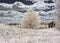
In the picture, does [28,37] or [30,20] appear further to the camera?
[30,20]

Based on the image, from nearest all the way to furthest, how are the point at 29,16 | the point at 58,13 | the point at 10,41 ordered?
the point at 10,41
the point at 58,13
the point at 29,16

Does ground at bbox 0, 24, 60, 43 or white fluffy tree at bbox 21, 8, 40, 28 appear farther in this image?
white fluffy tree at bbox 21, 8, 40, 28

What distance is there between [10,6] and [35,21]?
150 cm

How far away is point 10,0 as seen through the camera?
24.9 feet

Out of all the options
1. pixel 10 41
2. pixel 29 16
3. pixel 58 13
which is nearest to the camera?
pixel 10 41

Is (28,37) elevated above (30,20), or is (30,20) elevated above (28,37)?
(30,20)

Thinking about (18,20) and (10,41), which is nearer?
(10,41)

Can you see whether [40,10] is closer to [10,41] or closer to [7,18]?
[7,18]

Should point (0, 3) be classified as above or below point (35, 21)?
above

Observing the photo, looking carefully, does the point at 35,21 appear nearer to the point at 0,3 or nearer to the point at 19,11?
the point at 19,11

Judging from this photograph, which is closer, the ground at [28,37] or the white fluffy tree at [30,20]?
the ground at [28,37]

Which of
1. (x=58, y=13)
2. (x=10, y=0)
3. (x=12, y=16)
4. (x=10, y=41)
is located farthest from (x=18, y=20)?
(x=10, y=41)

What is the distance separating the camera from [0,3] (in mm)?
7598

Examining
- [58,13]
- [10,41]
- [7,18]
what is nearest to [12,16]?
[7,18]
